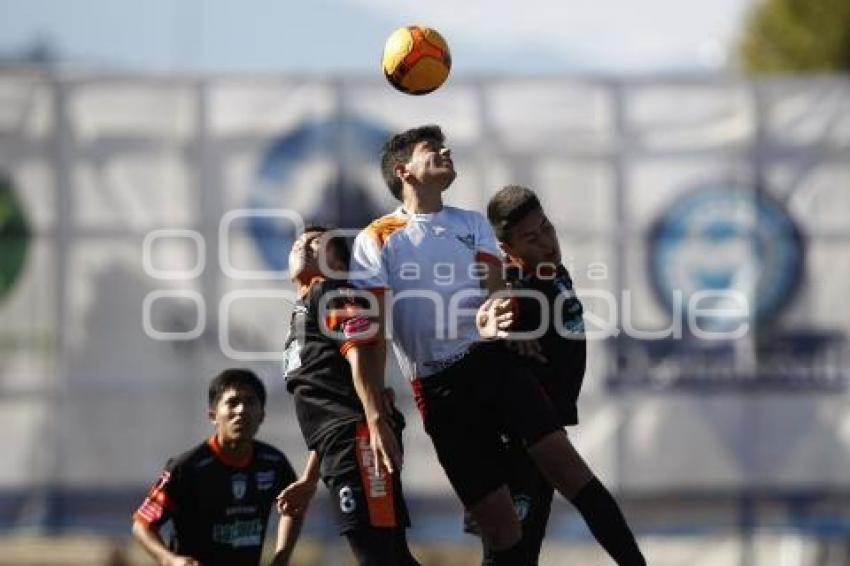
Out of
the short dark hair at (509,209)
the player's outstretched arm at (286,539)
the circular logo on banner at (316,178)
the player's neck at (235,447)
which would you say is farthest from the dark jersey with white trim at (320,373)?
the circular logo on banner at (316,178)

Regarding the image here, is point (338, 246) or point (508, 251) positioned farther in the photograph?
point (338, 246)

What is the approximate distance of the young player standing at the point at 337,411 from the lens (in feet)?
33.6

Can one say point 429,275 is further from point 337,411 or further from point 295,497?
point 295,497

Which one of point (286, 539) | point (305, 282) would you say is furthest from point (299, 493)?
point (305, 282)

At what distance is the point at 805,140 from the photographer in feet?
58.2

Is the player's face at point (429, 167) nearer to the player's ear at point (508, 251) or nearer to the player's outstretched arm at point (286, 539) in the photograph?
the player's ear at point (508, 251)

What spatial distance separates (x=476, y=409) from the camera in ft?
33.5

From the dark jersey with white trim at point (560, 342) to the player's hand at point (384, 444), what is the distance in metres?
0.97

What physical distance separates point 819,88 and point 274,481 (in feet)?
25.6

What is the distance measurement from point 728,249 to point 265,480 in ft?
23.5

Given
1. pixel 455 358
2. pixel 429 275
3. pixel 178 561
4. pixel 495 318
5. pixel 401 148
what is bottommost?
pixel 178 561

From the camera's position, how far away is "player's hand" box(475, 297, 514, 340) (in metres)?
9.86

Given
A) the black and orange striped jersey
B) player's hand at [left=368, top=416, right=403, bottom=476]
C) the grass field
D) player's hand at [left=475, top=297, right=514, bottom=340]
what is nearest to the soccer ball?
the black and orange striped jersey

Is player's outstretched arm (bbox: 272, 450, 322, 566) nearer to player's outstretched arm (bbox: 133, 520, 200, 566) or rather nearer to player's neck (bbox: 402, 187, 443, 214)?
player's outstretched arm (bbox: 133, 520, 200, 566)
